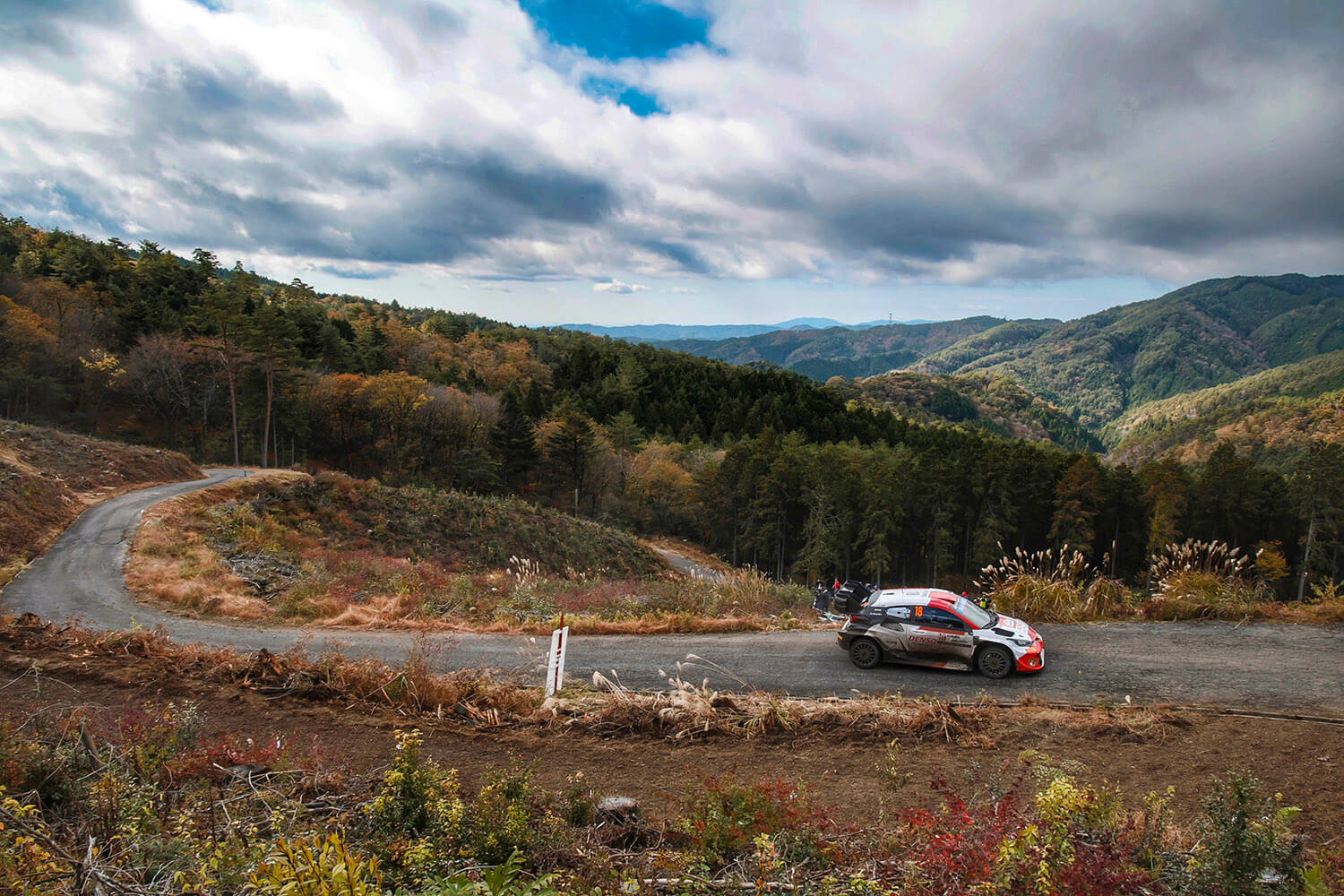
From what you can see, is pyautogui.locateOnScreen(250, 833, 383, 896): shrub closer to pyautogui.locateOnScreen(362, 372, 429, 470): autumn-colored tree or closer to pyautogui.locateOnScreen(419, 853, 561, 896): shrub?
pyautogui.locateOnScreen(419, 853, 561, 896): shrub

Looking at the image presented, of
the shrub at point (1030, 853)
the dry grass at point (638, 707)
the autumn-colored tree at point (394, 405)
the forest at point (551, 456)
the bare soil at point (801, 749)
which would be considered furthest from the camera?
the autumn-colored tree at point (394, 405)

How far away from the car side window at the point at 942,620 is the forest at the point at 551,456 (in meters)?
44.0

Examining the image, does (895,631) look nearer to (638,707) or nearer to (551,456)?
(638,707)

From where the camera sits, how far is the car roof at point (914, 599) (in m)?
10.3

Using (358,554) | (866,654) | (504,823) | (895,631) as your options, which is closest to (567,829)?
(504,823)

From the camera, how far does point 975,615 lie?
1040 cm

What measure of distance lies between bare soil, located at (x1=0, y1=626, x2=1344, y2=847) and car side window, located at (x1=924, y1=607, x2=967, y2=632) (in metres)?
1.66

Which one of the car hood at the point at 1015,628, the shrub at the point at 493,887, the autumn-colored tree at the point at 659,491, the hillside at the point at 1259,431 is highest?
the hillside at the point at 1259,431

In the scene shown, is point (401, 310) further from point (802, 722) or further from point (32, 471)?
point (802, 722)

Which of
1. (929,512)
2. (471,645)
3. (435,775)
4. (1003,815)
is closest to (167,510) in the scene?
(471,645)

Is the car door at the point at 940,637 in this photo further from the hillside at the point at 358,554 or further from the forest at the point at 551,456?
the forest at the point at 551,456

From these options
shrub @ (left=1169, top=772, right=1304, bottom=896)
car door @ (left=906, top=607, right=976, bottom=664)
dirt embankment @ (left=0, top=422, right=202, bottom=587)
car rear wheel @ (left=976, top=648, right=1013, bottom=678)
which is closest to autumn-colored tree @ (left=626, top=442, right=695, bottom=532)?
dirt embankment @ (left=0, top=422, right=202, bottom=587)

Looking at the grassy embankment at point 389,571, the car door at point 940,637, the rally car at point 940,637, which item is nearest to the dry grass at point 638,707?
the rally car at point 940,637

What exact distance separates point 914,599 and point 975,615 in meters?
0.98
